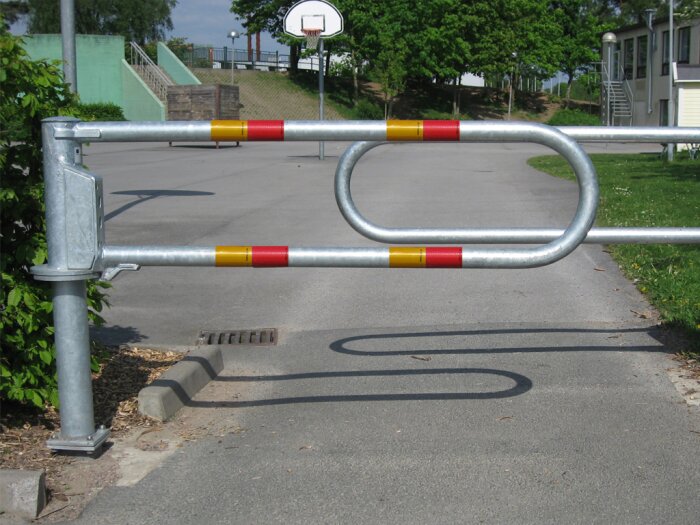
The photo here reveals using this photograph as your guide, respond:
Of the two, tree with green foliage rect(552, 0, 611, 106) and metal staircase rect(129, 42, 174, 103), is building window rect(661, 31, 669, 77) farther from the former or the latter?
metal staircase rect(129, 42, 174, 103)

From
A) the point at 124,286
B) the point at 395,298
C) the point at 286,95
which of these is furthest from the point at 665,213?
the point at 286,95

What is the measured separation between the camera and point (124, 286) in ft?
28.4

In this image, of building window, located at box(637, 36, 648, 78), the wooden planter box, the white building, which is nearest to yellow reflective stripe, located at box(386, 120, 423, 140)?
the wooden planter box

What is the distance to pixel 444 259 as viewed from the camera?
4250 mm

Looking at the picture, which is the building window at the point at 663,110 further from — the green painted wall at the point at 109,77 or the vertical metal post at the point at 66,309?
the vertical metal post at the point at 66,309

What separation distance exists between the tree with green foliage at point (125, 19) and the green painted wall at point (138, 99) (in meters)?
28.8

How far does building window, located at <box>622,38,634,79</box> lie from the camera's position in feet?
182

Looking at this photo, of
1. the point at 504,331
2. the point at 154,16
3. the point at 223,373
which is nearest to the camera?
the point at 223,373

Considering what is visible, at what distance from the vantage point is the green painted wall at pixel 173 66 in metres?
53.0

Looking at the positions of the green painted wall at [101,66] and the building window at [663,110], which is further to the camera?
the green painted wall at [101,66]

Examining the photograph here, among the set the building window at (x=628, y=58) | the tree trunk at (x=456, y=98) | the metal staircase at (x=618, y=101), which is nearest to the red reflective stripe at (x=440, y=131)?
the metal staircase at (x=618, y=101)

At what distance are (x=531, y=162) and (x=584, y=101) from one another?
48825mm

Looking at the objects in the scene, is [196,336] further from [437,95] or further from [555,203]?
[437,95]

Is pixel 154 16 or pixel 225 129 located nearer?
pixel 225 129
